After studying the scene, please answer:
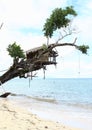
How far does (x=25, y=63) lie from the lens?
90.5 feet

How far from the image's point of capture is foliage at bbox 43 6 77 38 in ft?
89.9

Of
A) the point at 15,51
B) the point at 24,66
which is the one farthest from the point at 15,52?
the point at 24,66

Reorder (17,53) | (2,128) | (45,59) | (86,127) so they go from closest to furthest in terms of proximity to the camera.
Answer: (2,128) < (86,127) < (17,53) < (45,59)

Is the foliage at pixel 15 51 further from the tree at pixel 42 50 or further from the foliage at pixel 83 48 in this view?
the foliage at pixel 83 48

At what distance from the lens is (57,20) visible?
1093 inches

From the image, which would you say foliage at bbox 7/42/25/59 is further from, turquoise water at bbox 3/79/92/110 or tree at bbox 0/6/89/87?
turquoise water at bbox 3/79/92/110

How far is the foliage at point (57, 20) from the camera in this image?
2739 centimetres

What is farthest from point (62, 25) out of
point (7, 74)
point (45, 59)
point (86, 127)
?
point (86, 127)

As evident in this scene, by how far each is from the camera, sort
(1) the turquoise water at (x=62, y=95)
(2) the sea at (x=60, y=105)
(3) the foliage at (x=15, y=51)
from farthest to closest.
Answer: (1) the turquoise water at (x=62, y=95)
(3) the foliage at (x=15, y=51)
(2) the sea at (x=60, y=105)

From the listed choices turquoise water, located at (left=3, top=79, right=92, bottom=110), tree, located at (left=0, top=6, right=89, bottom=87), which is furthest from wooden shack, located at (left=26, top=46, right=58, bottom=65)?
turquoise water, located at (left=3, top=79, right=92, bottom=110)

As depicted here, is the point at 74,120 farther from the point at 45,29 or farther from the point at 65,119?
the point at 45,29

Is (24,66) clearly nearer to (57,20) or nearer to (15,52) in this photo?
(15,52)

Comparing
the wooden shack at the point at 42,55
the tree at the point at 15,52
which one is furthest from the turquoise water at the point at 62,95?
the tree at the point at 15,52

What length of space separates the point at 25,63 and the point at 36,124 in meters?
10.7
